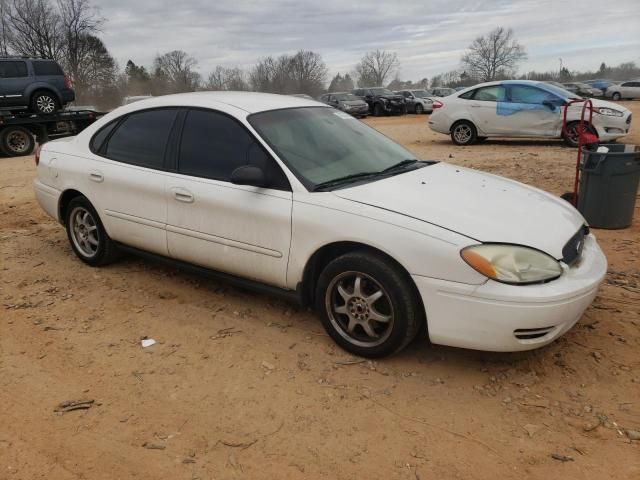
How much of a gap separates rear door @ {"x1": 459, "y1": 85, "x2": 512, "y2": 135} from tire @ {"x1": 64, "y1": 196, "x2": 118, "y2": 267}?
10187mm

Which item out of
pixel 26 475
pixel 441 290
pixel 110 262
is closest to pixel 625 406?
pixel 441 290

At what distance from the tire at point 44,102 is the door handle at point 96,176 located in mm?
13256

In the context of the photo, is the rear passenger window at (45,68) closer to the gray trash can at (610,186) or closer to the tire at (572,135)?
the tire at (572,135)

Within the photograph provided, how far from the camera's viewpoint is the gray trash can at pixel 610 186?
538cm

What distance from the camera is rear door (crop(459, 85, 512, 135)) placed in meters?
12.4

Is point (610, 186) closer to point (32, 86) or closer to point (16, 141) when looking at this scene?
point (16, 141)

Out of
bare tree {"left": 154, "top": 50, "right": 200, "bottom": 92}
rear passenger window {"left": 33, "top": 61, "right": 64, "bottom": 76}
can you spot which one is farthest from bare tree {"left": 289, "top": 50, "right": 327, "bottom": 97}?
rear passenger window {"left": 33, "top": 61, "right": 64, "bottom": 76}

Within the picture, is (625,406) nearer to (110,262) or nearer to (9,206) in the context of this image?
(110,262)

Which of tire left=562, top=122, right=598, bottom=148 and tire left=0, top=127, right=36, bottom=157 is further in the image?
tire left=0, top=127, right=36, bottom=157

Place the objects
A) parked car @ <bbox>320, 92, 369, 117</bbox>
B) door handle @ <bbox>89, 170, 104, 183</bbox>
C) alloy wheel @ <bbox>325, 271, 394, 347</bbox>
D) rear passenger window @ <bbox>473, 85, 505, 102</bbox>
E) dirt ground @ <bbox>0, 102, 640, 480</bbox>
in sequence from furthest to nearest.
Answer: parked car @ <bbox>320, 92, 369, 117</bbox> → rear passenger window @ <bbox>473, 85, 505, 102</bbox> → door handle @ <bbox>89, 170, 104, 183</bbox> → alloy wheel @ <bbox>325, 271, 394, 347</bbox> → dirt ground @ <bbox>0, 102, 640, 480</bbox>

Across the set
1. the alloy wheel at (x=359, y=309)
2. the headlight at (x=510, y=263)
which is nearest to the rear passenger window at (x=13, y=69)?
the alloy wheel at (x=359, y=309)

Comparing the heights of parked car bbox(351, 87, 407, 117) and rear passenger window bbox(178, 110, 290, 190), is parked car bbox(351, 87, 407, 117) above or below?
above

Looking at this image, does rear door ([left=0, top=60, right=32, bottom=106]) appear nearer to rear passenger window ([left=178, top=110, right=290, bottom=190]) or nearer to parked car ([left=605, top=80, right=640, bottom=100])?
rear passenger window ([left=178, top=110, right=290, bottom=190])

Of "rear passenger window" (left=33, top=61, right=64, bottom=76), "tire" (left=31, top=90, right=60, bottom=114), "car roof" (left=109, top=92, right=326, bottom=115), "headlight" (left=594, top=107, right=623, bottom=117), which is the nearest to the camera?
"car roof" (left=109, top=92, right=326, bottom=115)
